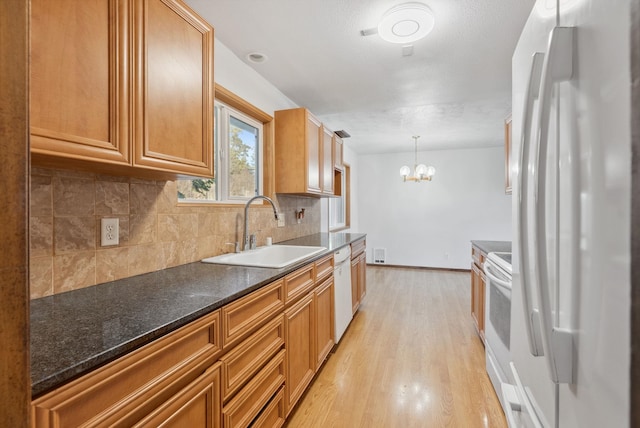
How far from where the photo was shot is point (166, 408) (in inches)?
35.4

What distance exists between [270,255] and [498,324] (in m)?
1.64

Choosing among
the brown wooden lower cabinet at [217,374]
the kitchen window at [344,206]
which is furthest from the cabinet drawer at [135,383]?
the kitchen window at [344,206]

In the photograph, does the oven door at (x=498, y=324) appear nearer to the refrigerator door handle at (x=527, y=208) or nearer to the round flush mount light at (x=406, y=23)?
the refrigerator door handle at (x=527, y=208)

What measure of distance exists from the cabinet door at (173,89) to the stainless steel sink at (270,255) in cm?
69

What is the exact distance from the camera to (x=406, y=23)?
1.77 meters

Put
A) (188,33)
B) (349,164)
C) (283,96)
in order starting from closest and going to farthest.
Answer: (188,33)
(283,96)
(349,164)

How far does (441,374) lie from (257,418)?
58.7 inches

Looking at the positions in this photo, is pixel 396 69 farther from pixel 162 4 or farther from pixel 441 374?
pixel 441 374

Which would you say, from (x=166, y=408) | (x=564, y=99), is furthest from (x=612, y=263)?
(x=166, y=408)

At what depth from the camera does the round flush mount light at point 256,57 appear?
2.25m

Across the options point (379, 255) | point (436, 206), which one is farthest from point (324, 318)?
point (436, 206)

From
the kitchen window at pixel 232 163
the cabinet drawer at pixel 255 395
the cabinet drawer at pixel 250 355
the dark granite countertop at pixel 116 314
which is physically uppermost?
the kitchen window at pixel 232 163

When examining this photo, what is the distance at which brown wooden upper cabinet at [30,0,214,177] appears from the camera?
2.88 feet

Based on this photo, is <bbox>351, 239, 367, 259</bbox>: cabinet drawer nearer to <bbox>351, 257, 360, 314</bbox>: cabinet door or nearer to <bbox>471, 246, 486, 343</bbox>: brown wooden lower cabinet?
<bbox>351, 257, 360, 314</bbox>: cabinet door
